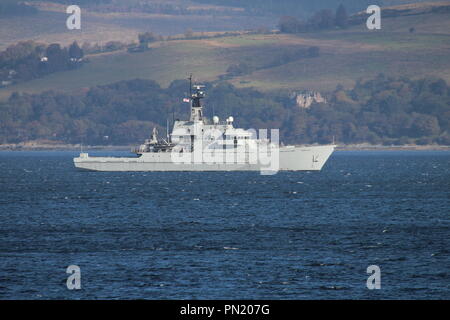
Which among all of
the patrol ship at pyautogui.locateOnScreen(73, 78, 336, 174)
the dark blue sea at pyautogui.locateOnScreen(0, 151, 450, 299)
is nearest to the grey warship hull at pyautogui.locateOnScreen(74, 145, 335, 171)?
the patrol ship at pyautogui.locateOnScreen(73, 78, 336, 174)

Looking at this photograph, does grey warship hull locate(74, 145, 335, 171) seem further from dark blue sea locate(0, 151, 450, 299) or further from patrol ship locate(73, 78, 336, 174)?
dark blue sea locate(0, 151, 450, 299)

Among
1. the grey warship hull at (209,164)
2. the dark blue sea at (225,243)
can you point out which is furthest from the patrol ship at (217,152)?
the dark blue sea at (225,243)

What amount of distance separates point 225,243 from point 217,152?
68.3 meters

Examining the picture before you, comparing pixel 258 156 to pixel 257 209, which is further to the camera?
pixel 258 156

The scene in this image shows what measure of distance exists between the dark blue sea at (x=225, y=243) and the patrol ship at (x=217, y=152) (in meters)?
25.6

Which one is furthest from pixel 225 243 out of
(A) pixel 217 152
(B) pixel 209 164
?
(B) pixel 209 164

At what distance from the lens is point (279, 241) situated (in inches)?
2072

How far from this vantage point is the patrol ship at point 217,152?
386ft

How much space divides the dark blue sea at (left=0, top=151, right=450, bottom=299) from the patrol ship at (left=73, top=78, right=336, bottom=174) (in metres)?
25.6

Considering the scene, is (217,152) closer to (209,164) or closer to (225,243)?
(209,164)
